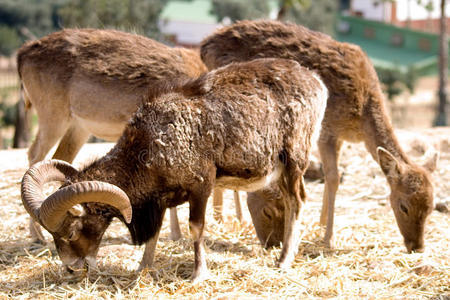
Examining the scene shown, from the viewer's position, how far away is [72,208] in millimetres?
5383

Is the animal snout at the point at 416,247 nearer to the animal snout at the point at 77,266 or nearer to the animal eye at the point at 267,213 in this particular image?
the animal eye at the point at 267,213

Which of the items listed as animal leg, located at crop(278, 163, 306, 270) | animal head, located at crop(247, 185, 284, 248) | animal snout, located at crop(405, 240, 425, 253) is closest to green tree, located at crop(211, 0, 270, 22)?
animal head, located at crop(247, 185, 284, 248)

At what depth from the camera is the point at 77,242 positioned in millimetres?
5652

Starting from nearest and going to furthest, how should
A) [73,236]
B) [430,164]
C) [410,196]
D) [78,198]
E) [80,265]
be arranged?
[78,198], [73,236], [80,265], [410,196], [430,164]

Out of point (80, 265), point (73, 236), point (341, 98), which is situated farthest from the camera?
point (341, 98)

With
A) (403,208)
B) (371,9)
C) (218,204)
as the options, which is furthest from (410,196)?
(371,9)

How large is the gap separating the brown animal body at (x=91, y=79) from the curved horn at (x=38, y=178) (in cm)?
195

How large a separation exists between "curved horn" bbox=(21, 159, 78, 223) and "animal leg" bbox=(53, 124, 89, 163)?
213 centimetres

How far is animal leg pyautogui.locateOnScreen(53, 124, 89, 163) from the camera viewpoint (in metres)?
7.93

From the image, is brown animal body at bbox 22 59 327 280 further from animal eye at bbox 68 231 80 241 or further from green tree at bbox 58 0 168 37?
green tree at bbox 58 0 168 37

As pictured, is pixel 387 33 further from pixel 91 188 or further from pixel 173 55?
pixel 91 188

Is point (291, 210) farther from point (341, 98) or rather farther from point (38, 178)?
point (38, 178)

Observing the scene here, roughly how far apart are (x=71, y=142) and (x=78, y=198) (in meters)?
3.02

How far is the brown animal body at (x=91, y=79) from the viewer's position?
7668mm
